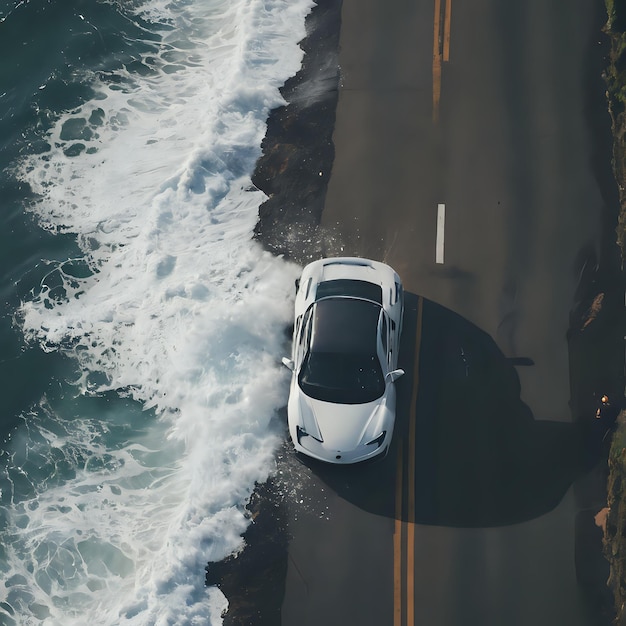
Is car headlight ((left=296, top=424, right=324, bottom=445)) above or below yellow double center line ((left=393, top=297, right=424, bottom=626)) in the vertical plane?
above

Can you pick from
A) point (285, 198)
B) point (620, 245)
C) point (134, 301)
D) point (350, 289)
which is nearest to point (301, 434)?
point (350, 289)

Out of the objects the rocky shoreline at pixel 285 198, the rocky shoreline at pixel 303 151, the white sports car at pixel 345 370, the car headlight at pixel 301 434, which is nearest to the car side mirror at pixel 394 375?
the white sports car at pixel 345 370

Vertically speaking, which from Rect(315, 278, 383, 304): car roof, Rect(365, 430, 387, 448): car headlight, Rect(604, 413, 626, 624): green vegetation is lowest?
Rect(604, 413, 626, 624): green vegetation

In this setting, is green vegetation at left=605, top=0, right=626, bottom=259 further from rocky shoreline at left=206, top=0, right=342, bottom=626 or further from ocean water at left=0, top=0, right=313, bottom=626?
ocean water at left=0, top=0, right=313, bottom=626

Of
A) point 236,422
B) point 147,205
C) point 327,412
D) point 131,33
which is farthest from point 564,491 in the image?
point 131,33

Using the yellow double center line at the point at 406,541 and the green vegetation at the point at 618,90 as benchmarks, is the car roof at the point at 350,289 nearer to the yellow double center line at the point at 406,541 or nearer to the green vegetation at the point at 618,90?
the yellow double center line at the point at 406,541

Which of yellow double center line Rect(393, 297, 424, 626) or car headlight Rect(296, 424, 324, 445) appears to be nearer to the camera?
yellow double center line Rect(393, 297, 424, 626)

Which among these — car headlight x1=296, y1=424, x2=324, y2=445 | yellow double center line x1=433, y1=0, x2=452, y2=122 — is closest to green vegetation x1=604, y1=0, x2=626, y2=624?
yellow double center line x1=433, y1=0, x2=452, y2=122
